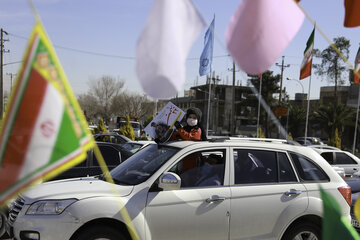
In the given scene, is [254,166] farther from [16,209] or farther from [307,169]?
[16,209]

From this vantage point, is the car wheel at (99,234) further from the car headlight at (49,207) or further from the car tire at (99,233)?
the car headlight at (49,207)

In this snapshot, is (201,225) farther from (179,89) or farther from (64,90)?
(64,90)

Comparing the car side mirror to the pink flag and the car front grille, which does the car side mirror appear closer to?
the car front grille

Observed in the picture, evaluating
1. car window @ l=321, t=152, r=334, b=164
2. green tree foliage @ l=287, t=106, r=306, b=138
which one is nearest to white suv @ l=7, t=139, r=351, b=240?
car window @ l=321, t=152, r=334, b=164

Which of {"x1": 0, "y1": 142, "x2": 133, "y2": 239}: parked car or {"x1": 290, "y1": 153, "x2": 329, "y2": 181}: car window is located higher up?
{"x1": 290, "y1": 153, "x2": 329, "y2": 181}: car window

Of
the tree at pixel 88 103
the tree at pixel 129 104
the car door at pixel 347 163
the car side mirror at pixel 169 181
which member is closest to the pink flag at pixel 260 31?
the car side mirror at pixel 169 181

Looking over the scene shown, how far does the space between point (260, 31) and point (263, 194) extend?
298 centimetres

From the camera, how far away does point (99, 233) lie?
400 centimetres

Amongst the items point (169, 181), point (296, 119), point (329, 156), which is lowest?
point (296, 119)

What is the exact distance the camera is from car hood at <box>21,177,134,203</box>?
4137mm

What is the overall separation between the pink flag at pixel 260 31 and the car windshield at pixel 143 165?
2.60 metres

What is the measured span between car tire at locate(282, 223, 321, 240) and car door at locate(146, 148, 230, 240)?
0.89 m

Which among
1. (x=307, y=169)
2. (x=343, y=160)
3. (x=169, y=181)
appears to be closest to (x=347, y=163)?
(x=343, y=160)

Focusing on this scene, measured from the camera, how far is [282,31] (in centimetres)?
217
